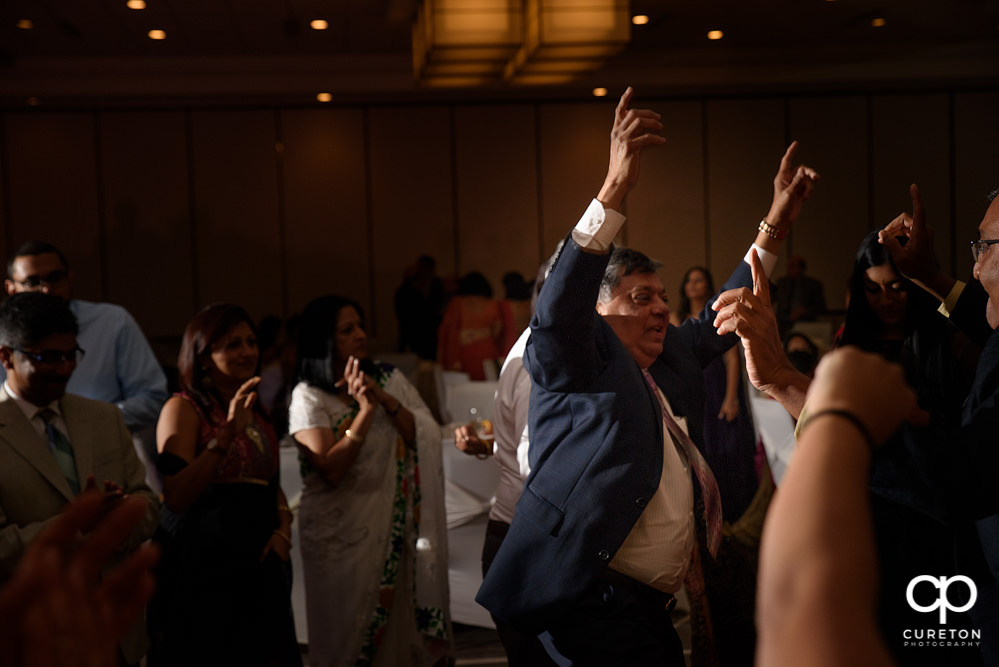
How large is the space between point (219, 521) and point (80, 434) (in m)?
0.47

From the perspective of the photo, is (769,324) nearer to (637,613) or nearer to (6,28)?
(637,613)

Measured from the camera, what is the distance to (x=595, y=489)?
1.79 m

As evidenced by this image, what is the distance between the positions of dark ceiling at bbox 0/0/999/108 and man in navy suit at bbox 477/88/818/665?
→ 6110 mm

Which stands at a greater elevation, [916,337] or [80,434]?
[916,337]

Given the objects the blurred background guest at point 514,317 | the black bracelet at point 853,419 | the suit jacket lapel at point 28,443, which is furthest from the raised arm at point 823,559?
the blurred background guest at point 514,317

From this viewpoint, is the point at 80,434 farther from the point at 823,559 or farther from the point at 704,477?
the point at 823,559

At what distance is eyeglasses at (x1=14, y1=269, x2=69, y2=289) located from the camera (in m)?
2.99

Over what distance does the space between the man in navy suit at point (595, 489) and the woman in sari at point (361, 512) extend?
1244 mm

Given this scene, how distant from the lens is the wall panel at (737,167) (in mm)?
10469

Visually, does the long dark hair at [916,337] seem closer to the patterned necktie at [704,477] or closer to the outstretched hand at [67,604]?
the patterned necktie at [704,477]

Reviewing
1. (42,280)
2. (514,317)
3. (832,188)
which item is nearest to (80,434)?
(42,280)

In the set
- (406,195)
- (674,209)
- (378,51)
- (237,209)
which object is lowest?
(674,209)

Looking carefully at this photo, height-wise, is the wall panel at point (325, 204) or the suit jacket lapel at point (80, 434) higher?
the wall panel at point (325, 204)

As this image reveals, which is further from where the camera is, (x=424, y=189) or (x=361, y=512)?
(x=424, y=189)
